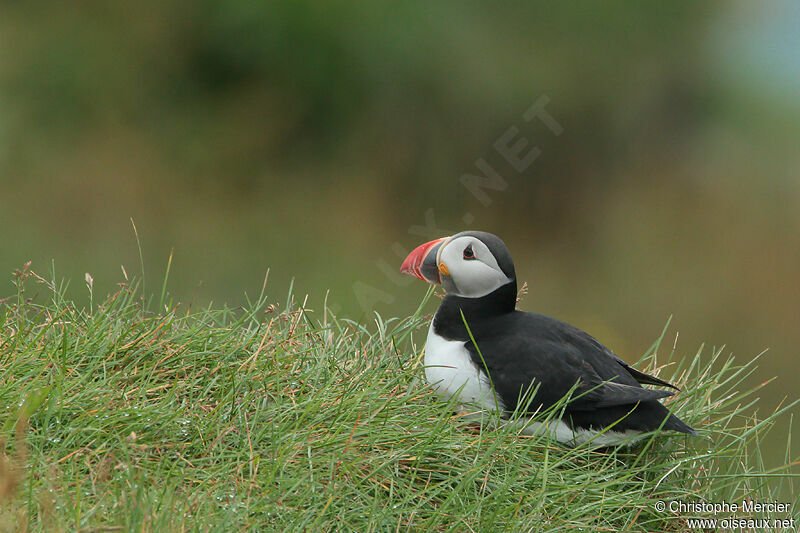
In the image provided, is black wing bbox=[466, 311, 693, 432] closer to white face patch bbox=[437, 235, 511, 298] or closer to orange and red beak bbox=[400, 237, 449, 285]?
white face patch bbox=[437, 235, 511, 298]

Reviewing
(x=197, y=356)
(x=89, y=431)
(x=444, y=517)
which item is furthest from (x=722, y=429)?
(x=89, y=431)

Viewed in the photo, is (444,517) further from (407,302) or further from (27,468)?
(407,302)

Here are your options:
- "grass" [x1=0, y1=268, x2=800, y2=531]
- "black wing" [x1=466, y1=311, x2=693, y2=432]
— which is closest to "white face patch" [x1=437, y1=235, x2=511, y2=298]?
"black wing" [x1=466, y1=311, x2=693, y2=432]

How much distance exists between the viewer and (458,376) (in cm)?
328

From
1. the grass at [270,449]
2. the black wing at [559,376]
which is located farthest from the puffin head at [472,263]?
the grass at [270,449]

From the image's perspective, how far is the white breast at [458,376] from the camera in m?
3.24

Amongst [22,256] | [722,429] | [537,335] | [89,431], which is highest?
[537,335]

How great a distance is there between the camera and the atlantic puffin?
10.4ft

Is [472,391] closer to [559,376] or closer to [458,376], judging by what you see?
[458,376]

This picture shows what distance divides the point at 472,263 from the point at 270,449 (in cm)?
107

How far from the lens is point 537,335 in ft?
10.9

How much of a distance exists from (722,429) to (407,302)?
10.1 ft

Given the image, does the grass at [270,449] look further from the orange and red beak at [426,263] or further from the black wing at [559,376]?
the orange and red beak at [426,263]

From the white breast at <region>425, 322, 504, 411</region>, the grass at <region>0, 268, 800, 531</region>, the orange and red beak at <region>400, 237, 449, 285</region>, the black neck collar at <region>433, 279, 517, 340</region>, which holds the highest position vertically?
the orange and red beak at <region>400, 237, 449, 285</region>
